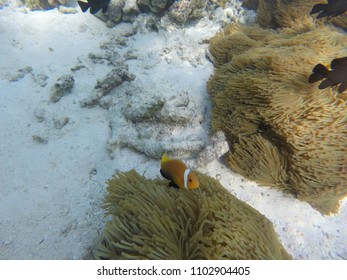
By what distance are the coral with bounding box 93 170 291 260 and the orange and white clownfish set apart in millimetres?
192

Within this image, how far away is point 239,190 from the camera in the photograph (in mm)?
2594

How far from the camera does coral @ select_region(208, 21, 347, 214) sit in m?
2.31

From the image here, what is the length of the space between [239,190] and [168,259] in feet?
4.38

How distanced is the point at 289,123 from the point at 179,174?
1.41 m

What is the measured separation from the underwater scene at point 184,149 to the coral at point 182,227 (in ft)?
0.03

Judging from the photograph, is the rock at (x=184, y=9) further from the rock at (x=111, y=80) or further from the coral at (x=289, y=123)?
the coral at (x=289, y=123)

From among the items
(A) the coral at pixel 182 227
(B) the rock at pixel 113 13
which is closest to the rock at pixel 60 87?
(B) the rock at pixel 113 13

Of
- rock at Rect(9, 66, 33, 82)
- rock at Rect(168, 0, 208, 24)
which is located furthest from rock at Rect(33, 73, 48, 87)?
rock at Rect(168, 0, 208, 24)

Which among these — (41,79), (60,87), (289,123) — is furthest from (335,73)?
(41,79)

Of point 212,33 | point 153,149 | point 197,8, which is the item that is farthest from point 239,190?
point 197,8

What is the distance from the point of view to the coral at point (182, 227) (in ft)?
5.22

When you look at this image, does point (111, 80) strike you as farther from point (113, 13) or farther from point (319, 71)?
point (319, 71)

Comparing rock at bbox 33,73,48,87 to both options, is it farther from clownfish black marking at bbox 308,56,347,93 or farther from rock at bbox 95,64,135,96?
clownfish black marking at bbox 308,56,347,93
